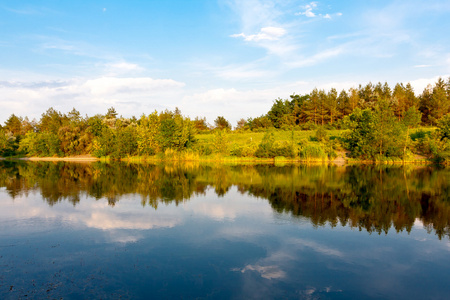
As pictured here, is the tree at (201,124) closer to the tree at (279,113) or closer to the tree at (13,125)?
the tree at (279,113)

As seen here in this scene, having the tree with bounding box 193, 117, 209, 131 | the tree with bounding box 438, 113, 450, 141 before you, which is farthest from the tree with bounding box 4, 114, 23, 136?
the tree with bounding box 438, 113, 450, 141

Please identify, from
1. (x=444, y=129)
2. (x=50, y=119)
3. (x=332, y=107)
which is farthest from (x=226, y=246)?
(x=50, y=119)

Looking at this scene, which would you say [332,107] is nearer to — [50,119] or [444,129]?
[444,129]

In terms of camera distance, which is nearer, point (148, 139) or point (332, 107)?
point (148, 139)

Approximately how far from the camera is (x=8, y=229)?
37.3 ft

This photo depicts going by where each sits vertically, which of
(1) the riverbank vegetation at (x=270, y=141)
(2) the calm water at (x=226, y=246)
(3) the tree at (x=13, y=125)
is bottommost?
(2) the calm water at (x=226, y=246)

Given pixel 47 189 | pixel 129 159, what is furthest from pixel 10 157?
pixel 47 189

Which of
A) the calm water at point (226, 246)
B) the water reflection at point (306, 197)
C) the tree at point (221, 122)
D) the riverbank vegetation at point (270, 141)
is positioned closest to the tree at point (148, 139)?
the riverbank vegetation at point (270, 141)

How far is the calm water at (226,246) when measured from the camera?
22.7ft

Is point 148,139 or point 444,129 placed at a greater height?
point 444,129

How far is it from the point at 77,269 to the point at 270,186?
1561 centimetres

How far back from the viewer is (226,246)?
31.6 ft

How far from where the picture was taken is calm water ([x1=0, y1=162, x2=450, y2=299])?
6914 millimetres

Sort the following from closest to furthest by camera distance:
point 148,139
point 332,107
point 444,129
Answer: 1. point 444,129
2. point 148,139
3. point 332,107
